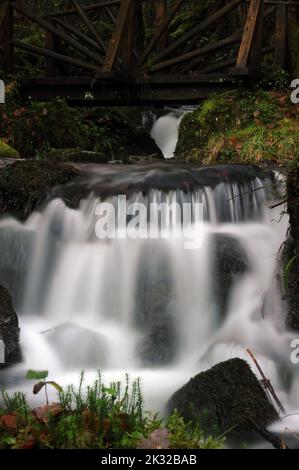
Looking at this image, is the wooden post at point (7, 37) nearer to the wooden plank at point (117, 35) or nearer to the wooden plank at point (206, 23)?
the wooden plank at point (117, 35)

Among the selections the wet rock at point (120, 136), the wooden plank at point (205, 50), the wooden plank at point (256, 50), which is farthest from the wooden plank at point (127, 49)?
the wooden plank at point (256, 50)

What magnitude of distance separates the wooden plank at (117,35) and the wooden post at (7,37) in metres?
2.24

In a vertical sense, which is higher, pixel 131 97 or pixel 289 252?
pixel 131 97

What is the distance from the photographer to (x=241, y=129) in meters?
10.1

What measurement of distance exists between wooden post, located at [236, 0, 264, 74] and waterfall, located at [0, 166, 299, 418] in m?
3.06

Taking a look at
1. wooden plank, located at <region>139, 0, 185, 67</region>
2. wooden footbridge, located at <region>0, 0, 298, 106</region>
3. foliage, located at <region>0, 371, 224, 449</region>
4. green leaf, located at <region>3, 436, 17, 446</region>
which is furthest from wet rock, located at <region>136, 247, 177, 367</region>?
wooden plank, located at <region>139, 0, 185, 67</region>

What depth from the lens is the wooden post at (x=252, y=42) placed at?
10305 millimetres

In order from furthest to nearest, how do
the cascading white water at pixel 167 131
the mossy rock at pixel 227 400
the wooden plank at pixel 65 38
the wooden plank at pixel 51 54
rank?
the cascading white water at pixel 167 131
the wooden plank at pixel 51 54
the wooden plank at pixel 65 38
the mossy rock at pixel 227 400

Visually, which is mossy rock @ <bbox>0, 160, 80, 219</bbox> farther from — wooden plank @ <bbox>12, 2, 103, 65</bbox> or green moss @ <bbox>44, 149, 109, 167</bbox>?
wooden plank @ <bbox>12, 2, 103, 65</bbox>

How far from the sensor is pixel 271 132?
9461 millimetres

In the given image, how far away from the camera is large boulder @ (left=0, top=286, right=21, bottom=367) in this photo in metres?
5.31
